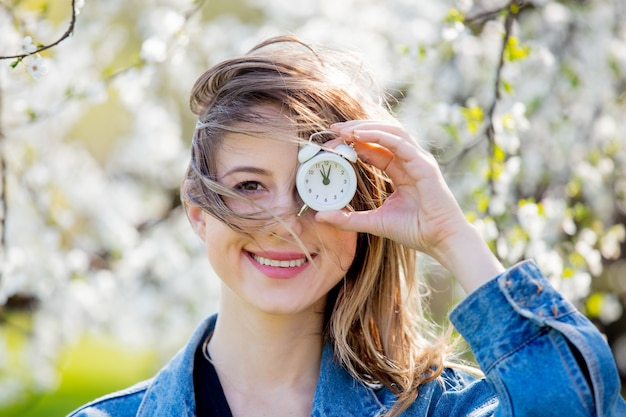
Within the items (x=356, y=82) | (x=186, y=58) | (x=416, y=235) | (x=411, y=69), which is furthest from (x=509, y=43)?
(x=186, y=58)

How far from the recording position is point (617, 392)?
1925 millimetres

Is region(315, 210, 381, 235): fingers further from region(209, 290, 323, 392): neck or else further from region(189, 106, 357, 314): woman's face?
region(209, 290, 323, 392): neck

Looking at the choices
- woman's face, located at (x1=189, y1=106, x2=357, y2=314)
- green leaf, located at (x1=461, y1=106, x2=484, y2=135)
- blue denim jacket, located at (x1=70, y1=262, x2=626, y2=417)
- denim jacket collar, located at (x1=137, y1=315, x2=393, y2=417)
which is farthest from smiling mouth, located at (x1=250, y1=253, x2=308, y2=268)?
green leaf, located at (x1=461, y1=106, x2=484, y2=135)

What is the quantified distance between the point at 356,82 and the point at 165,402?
1.04 metres

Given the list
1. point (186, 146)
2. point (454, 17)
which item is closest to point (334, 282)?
point (454, 17)

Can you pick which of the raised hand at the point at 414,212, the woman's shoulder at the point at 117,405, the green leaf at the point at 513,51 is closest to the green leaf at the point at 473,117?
the green leaf at the point at 513,51

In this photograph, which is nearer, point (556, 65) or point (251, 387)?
point (251, 387)

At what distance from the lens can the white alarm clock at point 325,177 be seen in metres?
2.16

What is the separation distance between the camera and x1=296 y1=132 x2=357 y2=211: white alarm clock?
216 centimetres

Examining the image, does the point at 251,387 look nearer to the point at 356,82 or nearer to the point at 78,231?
the point at 356,82

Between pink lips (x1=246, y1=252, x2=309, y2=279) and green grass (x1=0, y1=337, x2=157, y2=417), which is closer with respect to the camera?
pink lips (x1=246, y1=252, x2=309, y2=279)

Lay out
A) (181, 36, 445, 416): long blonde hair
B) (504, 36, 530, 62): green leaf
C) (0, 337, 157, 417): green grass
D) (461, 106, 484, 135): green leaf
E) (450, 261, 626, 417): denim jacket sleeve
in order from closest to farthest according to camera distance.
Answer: (450, 261, 626, 417): denim jacket sleeve, (181, 36, 445, 416): long blonde hair, (504, 36, 530, 62): green leaf, (461, 106, 484, 135): green leaf, (0, 337, 157, 417): green grass

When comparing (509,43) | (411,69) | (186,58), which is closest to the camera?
(509,43)

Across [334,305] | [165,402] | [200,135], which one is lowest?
[165,402]
